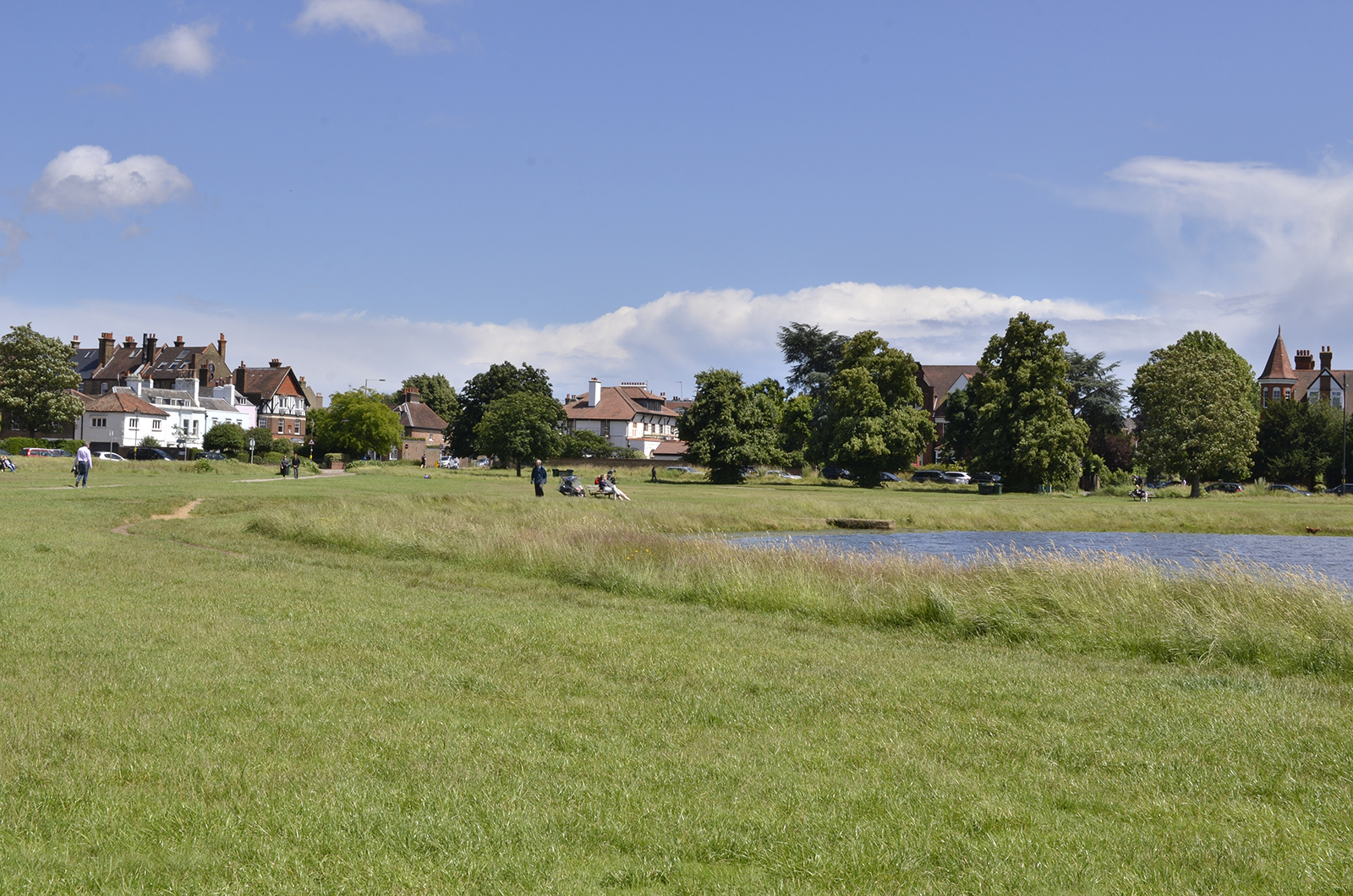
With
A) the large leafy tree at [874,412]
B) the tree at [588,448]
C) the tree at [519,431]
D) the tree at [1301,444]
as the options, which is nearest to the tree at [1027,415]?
the large leafy tree at [874,412]

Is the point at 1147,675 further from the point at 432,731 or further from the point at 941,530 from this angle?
the point at 941,530

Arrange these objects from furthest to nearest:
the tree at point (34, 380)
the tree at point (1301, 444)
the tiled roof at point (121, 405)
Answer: the tiled roof at point (121, 405), the tree at point (34, 380), the tree at point (1301, 444)

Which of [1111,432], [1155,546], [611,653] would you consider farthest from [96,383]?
[611,653]

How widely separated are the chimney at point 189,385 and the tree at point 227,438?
640 inches

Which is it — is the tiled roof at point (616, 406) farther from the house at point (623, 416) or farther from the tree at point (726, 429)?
the tree at point (726, 429)

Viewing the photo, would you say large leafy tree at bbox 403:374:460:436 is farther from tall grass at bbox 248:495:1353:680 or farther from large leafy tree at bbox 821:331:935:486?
tall grass at bbox 248:495:1353:680

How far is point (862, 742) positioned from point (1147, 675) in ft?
15.2

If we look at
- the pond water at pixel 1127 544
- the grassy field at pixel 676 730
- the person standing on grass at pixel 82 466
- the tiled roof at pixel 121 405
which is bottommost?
the pond water at pixel 1127 544

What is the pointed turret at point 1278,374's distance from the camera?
106 meters

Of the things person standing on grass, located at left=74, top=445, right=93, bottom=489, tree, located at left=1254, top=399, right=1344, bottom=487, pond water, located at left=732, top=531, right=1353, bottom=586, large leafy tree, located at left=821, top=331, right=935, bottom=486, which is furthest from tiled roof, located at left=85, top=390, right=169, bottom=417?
tree, located at left=1254, top=399, right=1344, bottom=487

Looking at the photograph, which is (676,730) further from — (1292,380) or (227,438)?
(1292,380)

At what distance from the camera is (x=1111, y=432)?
86.4 m

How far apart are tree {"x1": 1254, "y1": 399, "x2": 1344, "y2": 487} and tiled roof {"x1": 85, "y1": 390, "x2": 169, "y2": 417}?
3864 inches

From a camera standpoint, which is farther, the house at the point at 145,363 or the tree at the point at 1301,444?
the house at the point at 145,363
